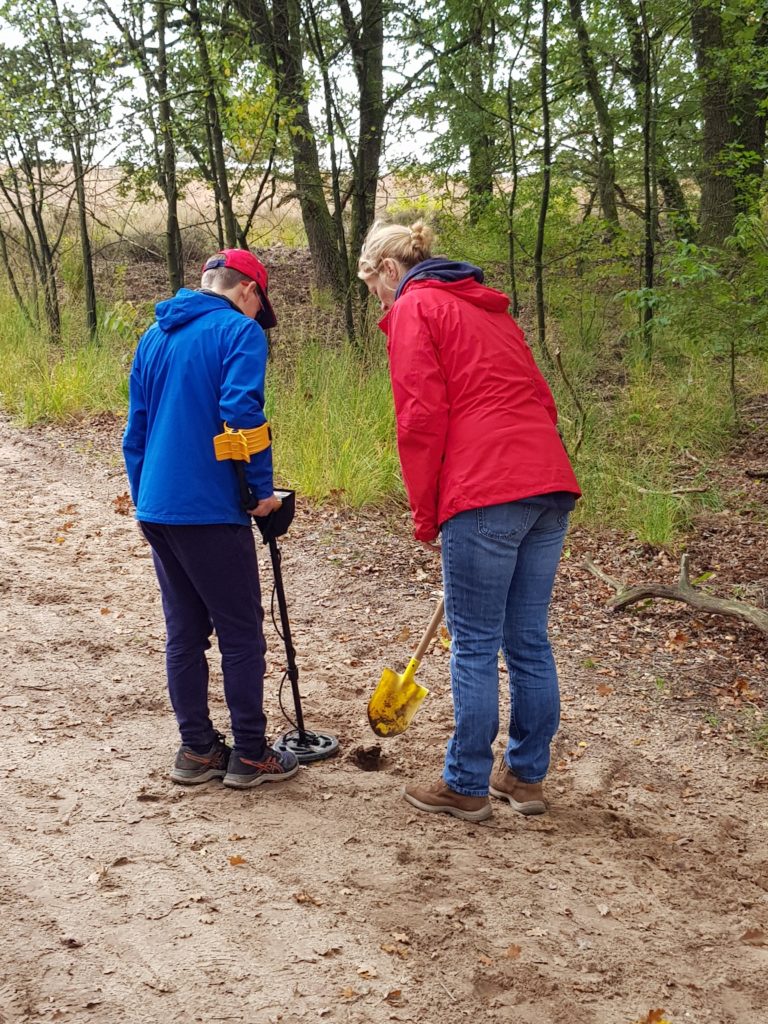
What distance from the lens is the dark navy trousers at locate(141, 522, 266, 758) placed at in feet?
11.0

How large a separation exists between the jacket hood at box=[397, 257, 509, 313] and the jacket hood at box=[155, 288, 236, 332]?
2.08 feet

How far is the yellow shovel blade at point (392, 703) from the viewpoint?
3.73 metres

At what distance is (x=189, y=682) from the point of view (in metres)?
3.56

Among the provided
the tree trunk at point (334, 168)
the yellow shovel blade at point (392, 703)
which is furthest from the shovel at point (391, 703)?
the tree trunk at point (334, 168)

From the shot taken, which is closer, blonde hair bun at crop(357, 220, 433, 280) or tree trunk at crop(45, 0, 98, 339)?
blonde hair bun at crop(357, 220, 433, 280)

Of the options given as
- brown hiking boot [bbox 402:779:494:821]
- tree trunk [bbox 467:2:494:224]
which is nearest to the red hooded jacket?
brown hiking boot [bbox 402:779:494:821]

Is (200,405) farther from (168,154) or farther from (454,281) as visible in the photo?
(168,154)

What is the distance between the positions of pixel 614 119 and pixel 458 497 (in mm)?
8634

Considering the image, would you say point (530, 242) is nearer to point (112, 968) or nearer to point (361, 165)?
point (361, 165)

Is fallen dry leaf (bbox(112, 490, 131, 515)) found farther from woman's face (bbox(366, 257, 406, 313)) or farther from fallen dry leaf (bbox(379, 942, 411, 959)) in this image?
fallen dry leaf (bbox(379, 942, 411, 959))

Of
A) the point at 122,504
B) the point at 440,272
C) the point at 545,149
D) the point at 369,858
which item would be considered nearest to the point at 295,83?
the point at 545,149

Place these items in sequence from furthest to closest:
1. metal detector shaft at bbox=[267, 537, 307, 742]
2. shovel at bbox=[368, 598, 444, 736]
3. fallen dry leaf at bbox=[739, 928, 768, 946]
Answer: metal detector shaft at bbox=[267, 537, 307, 742]
shovel at bbox=[368, 598, 444, 736]
fallen dry leaf at bbox=[739, 928, 768, 946]

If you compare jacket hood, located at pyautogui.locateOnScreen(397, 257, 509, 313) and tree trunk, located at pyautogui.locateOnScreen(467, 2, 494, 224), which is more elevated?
tree trunk, located at pyautogui.locateOnScreen(467, 2, 494, 224)

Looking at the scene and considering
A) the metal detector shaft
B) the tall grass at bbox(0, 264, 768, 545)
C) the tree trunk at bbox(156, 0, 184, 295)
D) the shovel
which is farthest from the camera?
the tree trunk at bbox(156, 0, 184, 295)
